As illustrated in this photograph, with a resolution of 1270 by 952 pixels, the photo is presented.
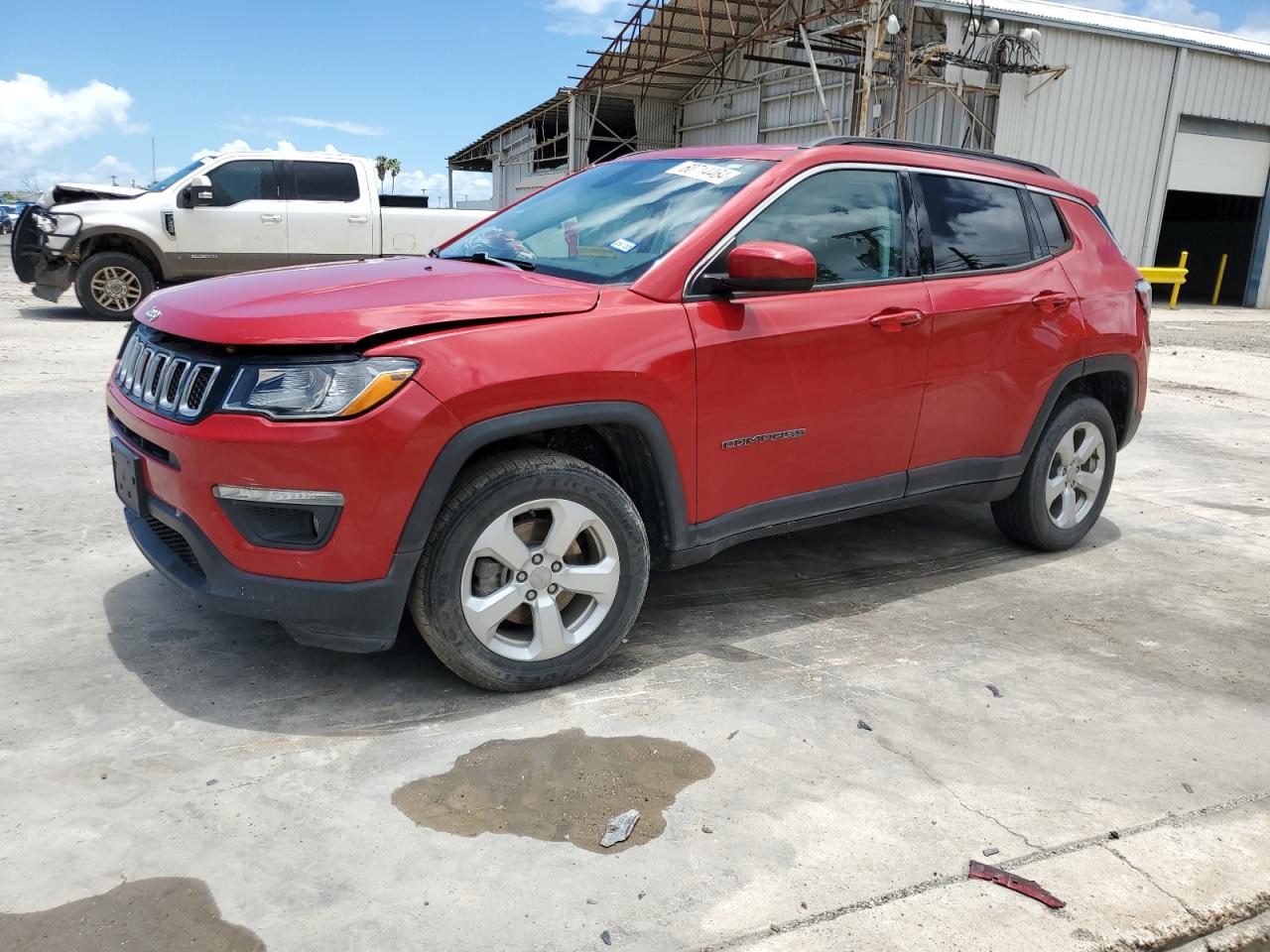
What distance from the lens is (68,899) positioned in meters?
2.17

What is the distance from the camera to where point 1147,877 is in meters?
2.37

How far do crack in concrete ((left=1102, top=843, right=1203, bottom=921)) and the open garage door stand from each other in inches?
876

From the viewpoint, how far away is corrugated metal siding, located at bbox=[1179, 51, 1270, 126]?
20594 millimetres

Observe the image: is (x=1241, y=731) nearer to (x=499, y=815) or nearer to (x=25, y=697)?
(x=499, y=815)

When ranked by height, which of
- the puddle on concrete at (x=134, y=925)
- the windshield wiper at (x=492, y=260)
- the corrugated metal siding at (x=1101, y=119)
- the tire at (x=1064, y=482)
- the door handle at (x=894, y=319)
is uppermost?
the corrugated metal siding at (x=1101, y=119)

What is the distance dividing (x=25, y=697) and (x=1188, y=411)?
28.8ft

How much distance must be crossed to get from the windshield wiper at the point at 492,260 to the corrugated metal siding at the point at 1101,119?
17.5 metres

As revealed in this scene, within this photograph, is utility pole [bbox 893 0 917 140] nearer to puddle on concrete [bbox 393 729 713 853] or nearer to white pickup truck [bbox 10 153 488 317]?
white pickup truck [bbox 10 153 488 317]

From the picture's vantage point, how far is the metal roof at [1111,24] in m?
18.2

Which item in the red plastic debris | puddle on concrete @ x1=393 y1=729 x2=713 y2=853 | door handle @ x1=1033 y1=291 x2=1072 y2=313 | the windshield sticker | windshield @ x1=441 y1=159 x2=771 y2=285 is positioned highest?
the windshield sticker

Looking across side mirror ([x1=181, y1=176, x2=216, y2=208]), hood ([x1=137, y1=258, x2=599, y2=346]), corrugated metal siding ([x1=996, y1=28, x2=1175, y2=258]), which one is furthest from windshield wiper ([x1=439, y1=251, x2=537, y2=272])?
corrugated metal siding ([x1=996, y1=28, x2=1175, y2=258])

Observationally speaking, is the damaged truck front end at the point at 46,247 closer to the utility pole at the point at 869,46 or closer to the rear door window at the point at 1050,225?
the rear door window at the point at 1050,225

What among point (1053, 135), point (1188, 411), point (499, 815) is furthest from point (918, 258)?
point (1053, 135)

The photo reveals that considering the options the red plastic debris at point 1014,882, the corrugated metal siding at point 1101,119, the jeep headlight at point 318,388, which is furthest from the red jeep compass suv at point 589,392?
the corrugated metal siding at point 1101,119
